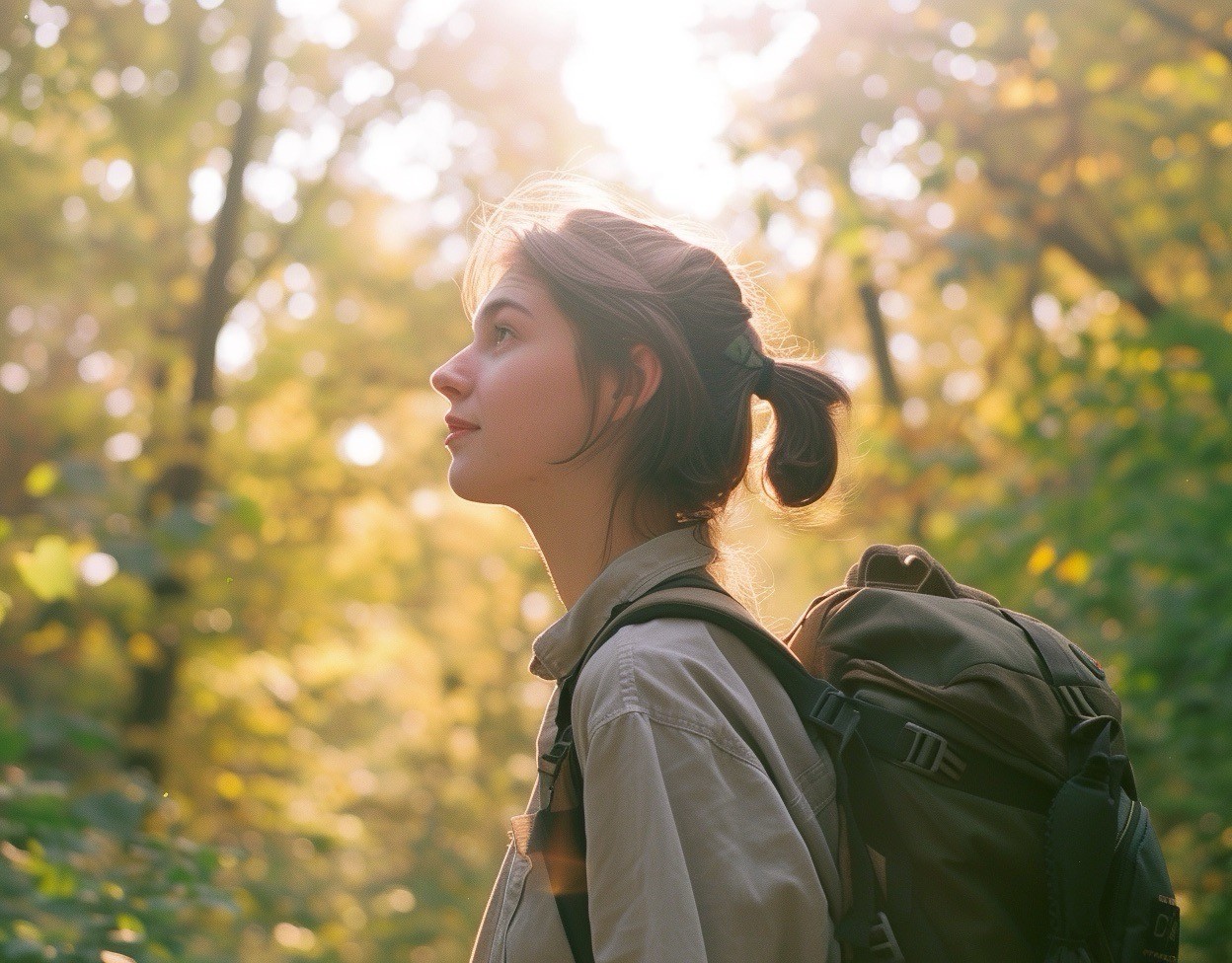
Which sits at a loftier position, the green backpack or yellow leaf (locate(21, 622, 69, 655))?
the green backpack

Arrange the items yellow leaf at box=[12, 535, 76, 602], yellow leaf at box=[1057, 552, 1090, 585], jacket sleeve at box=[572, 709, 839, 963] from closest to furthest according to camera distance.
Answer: jacket sleeve at box=[572, 709, 839, 963], yellow leaf at box=[12, 535, 76, 602], yellow leaf at box=[1057, 552, 1090, 585]

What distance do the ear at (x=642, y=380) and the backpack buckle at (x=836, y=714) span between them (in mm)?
545

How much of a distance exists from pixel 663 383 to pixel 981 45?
4.45 metres

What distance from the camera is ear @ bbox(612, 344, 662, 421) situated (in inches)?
76.1

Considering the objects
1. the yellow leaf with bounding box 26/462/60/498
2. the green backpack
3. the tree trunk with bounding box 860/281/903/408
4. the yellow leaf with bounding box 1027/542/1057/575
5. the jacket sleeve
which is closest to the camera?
the jacket sleeve

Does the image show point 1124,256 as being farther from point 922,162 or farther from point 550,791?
point 550,791

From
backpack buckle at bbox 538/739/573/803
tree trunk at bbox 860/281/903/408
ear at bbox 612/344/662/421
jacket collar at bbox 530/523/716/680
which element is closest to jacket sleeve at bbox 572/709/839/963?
backpack buckle at bbox 538/739/573/803

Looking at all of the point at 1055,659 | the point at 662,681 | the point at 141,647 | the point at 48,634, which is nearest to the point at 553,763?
the point at 662,681

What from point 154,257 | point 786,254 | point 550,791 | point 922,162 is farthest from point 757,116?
point 550,791

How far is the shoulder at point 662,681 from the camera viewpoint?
1.50 metres

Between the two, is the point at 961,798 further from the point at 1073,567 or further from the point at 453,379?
the point at 1073,567

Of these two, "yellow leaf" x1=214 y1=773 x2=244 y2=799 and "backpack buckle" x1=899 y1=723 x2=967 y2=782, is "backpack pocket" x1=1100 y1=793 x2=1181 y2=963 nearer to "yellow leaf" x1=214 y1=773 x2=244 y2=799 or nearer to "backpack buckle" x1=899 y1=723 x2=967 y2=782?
"backpack buckle" x1=899 y1=723 x2=967 y2=782

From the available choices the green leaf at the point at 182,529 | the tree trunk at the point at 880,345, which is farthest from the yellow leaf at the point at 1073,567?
the tree trunk at the point at 880,345

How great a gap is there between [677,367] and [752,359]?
139mm
